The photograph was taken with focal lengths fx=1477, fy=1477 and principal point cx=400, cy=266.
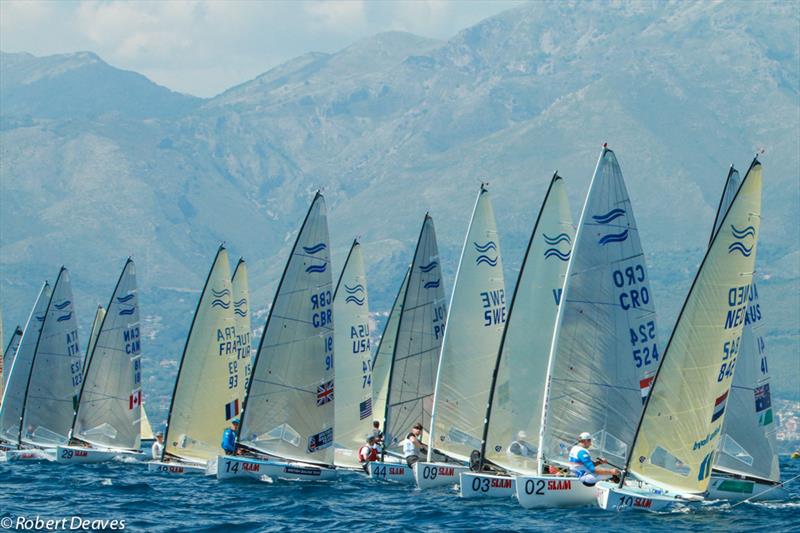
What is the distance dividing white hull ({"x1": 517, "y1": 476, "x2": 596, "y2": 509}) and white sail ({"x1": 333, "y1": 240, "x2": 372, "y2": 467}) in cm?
1610

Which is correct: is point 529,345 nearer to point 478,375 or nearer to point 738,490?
point 478,375

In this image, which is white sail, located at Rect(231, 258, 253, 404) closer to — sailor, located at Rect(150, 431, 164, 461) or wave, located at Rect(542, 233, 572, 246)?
sailor, located at Rect(150, 431, 164, 461)

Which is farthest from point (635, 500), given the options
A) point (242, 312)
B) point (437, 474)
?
point (242, 312)

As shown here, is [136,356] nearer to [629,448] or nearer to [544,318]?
[544,318]

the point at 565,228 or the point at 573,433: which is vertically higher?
the point at 565,228

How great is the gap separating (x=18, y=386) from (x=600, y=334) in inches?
1142

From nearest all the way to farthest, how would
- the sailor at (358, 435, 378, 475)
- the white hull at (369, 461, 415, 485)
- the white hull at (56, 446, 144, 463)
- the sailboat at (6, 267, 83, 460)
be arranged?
the white hull at (369, 461, 415, 485) → the sailor at (358, 435, 378, 475) → the white hull at (56, 446, 144, 463) → the sailboat at (6, 267, 83, 460)

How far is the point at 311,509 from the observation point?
3981cm

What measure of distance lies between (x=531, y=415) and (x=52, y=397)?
76.2 feet

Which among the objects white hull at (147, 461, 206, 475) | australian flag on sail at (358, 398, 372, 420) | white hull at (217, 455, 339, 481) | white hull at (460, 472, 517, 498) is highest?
australian flag on sail at (358, 398, 372, 420)

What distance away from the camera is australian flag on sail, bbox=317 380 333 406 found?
4756 cm

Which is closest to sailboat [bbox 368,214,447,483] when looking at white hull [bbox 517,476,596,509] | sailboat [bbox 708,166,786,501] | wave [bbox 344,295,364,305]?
wave [bbox 344,295,364,305]

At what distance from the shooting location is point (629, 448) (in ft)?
130

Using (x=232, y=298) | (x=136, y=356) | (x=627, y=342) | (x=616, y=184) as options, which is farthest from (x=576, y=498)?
(x=136, y=356)
